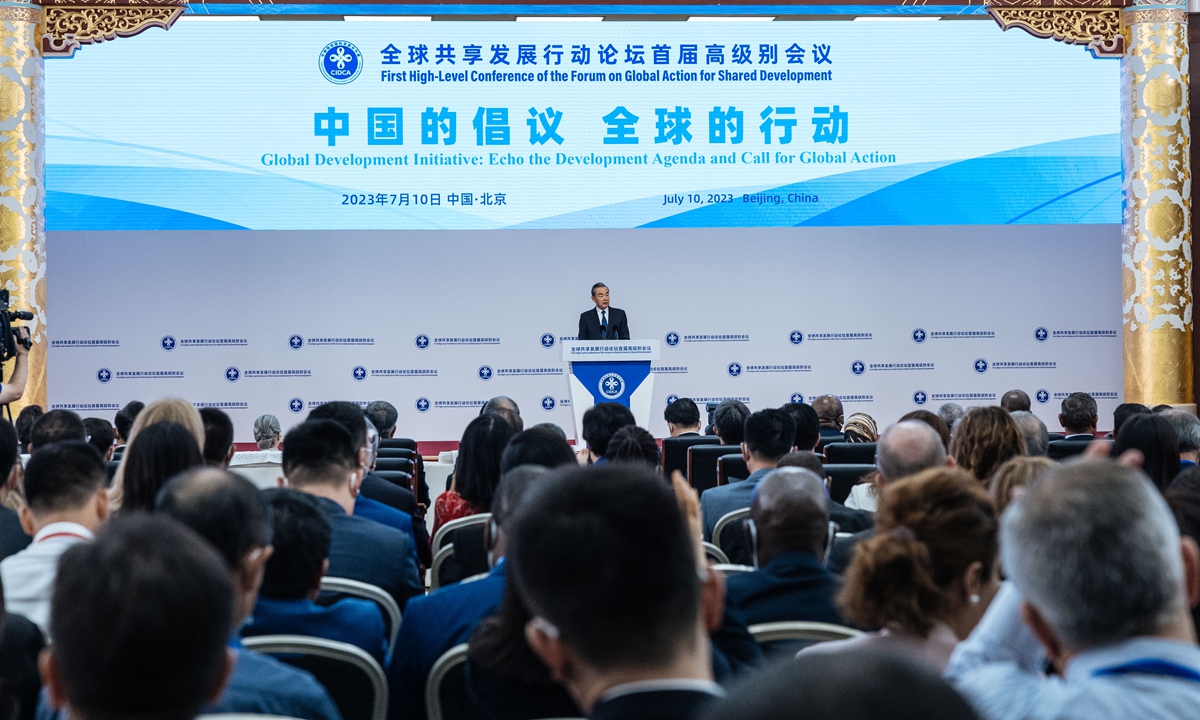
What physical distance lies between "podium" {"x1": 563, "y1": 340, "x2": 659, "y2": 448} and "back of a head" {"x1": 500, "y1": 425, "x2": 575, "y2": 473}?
13.8 feet

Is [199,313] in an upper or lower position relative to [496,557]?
upper

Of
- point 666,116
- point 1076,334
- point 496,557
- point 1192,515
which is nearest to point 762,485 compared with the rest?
point 496,557

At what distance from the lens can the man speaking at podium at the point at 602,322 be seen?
26.7 ft

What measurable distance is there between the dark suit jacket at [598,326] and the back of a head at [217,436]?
171 inches

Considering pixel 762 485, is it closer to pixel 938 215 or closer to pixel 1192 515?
pixel 1192 515

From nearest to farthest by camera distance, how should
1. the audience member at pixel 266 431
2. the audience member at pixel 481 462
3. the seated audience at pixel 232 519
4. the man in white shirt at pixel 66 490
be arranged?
the seated audience at pixel 232 519 < the man in white shirt at pixel 66 490 < the audience member at pixel 481 462 < the audience member at pixel 266 431

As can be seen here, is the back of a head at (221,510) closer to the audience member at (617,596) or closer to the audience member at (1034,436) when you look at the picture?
the audience member at (617,596)

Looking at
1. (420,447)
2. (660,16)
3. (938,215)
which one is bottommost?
(420,447)

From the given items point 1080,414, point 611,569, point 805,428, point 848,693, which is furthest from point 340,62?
point 848,693

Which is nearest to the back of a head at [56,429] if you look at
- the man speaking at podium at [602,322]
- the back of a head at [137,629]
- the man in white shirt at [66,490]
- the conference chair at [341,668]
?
the man in white shirt at [66,490]

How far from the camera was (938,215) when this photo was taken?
9.37m

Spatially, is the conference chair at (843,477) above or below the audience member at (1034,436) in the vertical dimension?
below

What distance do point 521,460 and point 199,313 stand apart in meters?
7.14

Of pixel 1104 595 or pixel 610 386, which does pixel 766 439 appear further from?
pixel 610 386
